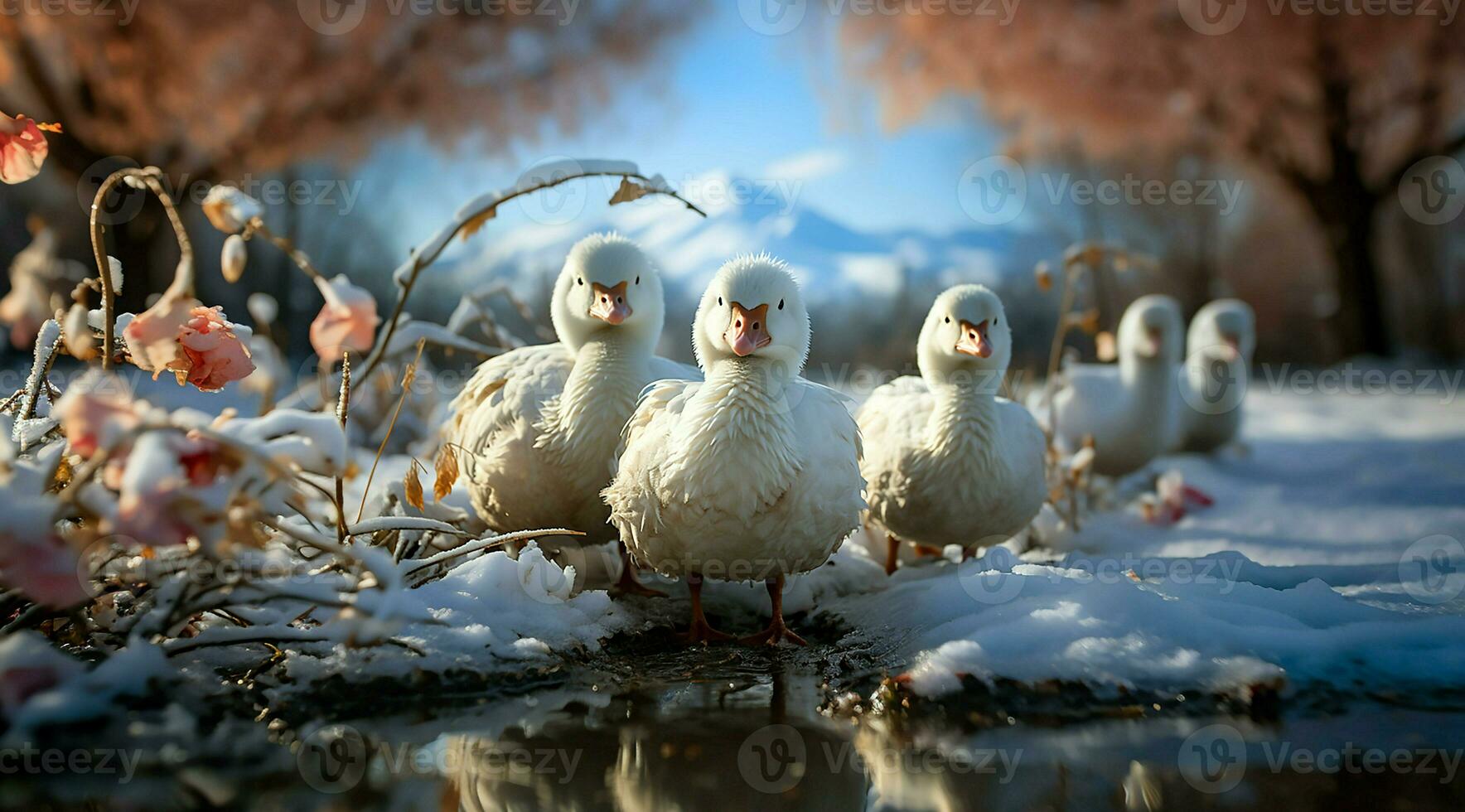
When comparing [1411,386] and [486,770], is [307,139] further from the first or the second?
[1411,386]

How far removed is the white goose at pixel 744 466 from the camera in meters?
2.24

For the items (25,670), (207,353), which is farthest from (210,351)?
(25,670)

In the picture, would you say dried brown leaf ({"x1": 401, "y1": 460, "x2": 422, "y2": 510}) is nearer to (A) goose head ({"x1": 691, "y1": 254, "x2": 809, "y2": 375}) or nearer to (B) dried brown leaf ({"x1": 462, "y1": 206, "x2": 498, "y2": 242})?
(B) dried brown leaf ({"x1": 462, "y1": 206, "x2": 498, "y2": 242})

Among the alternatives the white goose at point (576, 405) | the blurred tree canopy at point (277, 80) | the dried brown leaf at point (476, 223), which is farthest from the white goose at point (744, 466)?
the blurred tree canopy at point (277, 80)

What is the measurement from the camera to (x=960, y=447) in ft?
9.23

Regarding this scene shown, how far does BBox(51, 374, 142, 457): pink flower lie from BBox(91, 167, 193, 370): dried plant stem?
28cm

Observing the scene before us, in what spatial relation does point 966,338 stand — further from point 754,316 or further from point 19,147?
point 19,147

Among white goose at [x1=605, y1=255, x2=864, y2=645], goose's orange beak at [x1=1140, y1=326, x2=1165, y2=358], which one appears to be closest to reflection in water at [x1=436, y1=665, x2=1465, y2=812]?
white goose at [x1=605, y1=255, x2=864, y2=645]

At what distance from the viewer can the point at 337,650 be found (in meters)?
2.00

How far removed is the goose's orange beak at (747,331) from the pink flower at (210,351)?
1.10 meters

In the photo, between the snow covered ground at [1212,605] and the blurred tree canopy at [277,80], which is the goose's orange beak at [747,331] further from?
the blurred tree canopy at [277,80]

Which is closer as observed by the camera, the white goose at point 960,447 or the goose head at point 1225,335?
the white goose at point 960,447

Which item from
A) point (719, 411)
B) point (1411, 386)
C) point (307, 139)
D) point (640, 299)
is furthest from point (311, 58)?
point (1411, 386)

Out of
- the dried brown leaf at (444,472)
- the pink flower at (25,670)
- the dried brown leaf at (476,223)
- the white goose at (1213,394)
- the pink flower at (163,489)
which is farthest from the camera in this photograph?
the white goose at (1213,394)
